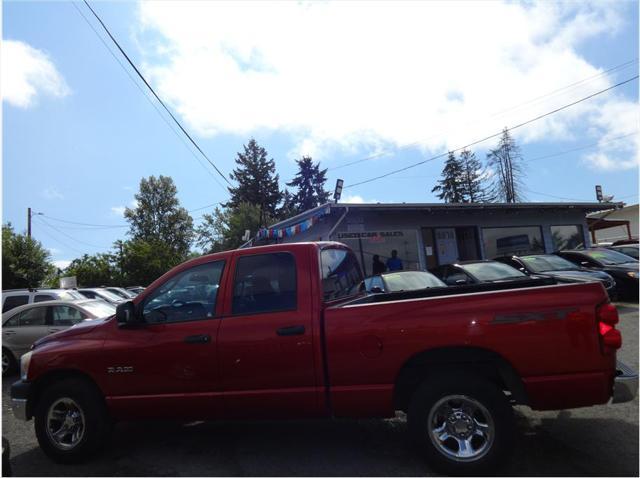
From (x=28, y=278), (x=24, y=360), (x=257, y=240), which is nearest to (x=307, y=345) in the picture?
(x=24, y=360)

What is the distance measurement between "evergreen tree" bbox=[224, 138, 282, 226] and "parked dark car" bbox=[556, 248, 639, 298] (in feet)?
150

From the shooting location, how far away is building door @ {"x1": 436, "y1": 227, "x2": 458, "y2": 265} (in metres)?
17.1

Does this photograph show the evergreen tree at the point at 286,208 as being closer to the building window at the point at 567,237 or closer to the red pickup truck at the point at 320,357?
the building window at the point at 567,237

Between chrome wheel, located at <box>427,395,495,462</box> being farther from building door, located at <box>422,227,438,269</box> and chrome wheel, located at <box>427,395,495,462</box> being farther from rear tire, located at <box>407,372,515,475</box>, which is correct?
building door, located at <box>422,227,438,269</box>

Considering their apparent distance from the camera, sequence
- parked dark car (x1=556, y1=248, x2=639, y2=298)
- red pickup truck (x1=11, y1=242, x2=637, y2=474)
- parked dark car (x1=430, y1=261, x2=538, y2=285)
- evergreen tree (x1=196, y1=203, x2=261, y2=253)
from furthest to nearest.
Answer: evergreen tree (x1=196, y1=203, x2=261, y2=253), parked dark car (x1=556, y1=248, x2=639, y2=298), parked dark car (x1=430, y1=261, x2=538, y2=285), red pickup truck (x1=11, y1=242, x2=637, y2=474)

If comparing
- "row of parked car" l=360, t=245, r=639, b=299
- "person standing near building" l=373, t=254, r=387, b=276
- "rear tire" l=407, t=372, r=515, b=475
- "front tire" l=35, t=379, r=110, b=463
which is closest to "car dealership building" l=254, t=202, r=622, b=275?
"person standing near building" l=373, t=254, r=387, b=276

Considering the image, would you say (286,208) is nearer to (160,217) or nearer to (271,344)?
(160,217)

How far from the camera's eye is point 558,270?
1151 centimetres

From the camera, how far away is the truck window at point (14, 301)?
12922mm

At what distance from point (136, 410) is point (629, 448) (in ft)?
14.0

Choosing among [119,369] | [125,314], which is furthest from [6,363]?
[125,314]

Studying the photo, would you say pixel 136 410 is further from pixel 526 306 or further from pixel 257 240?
pixel 257 240

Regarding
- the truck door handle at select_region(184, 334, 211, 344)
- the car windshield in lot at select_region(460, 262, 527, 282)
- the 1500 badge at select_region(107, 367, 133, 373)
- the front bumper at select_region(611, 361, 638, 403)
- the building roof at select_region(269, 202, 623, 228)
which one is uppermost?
the building roof at select_region(269, 202, 623, 228)

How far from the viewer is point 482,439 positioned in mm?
3453
